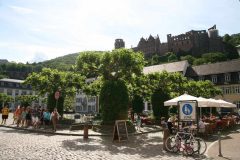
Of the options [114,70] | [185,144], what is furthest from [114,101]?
→ [185,144]

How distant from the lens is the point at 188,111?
656 inches

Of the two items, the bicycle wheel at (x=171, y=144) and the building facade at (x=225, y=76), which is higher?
the building facade at (x=225, y=76)

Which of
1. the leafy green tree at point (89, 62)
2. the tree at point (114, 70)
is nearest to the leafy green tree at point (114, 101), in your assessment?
the tree at point (114, 70)

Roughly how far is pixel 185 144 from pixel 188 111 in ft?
11.3

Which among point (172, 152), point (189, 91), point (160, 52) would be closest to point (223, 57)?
point (160, 52)

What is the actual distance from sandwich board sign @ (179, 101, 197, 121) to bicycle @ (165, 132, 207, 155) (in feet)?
7.86

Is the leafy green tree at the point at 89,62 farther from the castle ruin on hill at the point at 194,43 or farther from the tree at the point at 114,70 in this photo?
the castle ruin on hill at the point at 194,43

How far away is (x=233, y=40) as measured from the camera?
470ft

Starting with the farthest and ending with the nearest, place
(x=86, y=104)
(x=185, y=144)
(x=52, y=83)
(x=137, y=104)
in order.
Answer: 1. (x=86, y=104)
2. (x=137, y=104)
3. (x=52, y=83)
4. (x=185, y=144)

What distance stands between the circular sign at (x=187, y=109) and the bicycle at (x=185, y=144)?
2.56 m

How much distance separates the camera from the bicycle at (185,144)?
13500 millimetres

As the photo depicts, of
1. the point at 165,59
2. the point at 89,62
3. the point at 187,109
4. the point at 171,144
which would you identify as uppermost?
the point at 165,59

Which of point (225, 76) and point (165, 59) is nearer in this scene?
point (225, 76)

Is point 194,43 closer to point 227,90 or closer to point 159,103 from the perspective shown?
point 227,90
